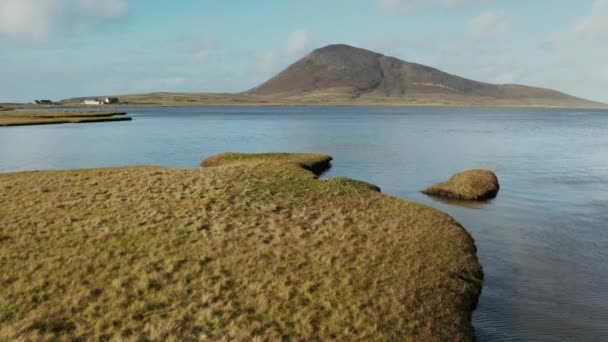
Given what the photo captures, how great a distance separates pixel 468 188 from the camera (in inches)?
1688

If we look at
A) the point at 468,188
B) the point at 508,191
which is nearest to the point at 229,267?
the point at 468,188

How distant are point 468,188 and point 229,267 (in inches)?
1202

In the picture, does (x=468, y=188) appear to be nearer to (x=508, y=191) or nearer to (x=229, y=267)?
(x=508, y=191)

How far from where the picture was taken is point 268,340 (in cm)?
1423

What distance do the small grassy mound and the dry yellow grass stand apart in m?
11.6

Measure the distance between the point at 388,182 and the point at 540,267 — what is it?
2558 centimetres

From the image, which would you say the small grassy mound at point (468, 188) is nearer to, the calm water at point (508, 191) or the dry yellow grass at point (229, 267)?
the calm water at point (508, 191)

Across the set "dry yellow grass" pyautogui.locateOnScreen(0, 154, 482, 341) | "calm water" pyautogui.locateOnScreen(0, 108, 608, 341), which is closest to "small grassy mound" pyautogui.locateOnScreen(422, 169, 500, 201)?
"calm water" pyautogui.locateOnScreen(0, 108, 608, 341)

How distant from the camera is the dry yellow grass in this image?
49.5 feet

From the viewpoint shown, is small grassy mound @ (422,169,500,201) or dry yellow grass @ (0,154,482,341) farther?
small grassy mound @ (422,169,500,201)

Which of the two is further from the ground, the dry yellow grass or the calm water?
the dry yellow grass

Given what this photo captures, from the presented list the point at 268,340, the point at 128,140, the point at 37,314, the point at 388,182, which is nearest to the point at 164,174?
the point at 388,182

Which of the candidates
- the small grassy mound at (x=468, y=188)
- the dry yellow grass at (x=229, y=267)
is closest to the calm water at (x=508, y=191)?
the small grassy mound at (x=468, y=188)

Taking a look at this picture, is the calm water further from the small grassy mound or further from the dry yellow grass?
the dry yellow grass
